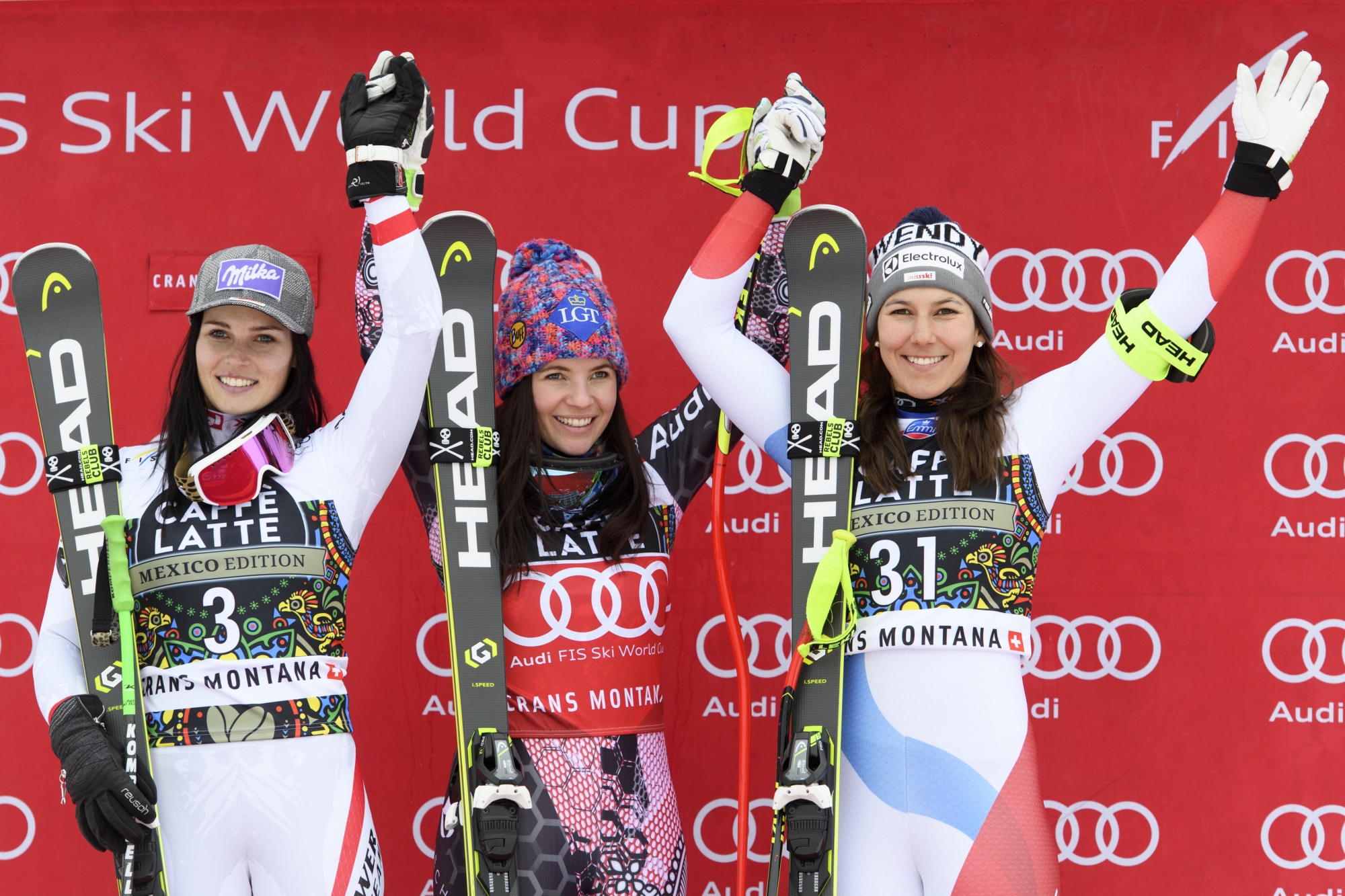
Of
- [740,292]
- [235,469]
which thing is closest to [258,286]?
[235,469]

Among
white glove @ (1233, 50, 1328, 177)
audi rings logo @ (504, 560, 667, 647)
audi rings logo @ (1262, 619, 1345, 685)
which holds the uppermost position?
white glove @ (1233, 50, 1328, 177)

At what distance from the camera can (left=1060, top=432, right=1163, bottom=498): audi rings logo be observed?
10.7ft

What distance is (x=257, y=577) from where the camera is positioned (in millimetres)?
2211

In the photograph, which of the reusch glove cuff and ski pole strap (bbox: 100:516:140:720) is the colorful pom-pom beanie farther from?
the reusch glove cuff

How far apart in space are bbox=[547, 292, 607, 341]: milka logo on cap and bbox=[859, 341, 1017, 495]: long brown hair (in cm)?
54

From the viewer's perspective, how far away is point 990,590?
2221 mm

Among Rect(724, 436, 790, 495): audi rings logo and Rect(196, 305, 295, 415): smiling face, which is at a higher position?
Rect(196, 305, 295, 415): smiling face

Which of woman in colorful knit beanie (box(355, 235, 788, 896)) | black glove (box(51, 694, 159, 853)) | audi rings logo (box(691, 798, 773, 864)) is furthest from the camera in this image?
audi rings logo (box(691, 798, 773, 864))

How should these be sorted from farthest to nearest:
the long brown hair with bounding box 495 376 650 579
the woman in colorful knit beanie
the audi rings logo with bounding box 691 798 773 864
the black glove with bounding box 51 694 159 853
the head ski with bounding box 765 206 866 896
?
1. the audi rings logo with bounding box 691 798 773 864
2. the long brown hair with bounding box 495 376 650 579
3. the woman in colorful knit beanie
4. the head ski with bounding box 765 206 866 896
5. the black glove with bounding box 51 694 159 853

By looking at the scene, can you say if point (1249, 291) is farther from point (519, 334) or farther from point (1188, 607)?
point (519, 334)

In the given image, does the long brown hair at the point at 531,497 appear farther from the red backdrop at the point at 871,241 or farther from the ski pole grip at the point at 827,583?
the red backdrop at the point at 871,241

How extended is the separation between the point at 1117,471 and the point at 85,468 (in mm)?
2478

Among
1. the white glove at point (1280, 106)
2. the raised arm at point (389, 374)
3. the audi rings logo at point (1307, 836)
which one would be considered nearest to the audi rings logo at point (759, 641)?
the raised arm at point (389, 374)

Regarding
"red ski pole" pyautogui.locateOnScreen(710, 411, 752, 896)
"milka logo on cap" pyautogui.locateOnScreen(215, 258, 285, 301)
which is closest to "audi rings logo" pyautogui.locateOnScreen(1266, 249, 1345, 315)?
"red ski pole" pyautogui.locateOnScreen(710, 411, 752, 896)
